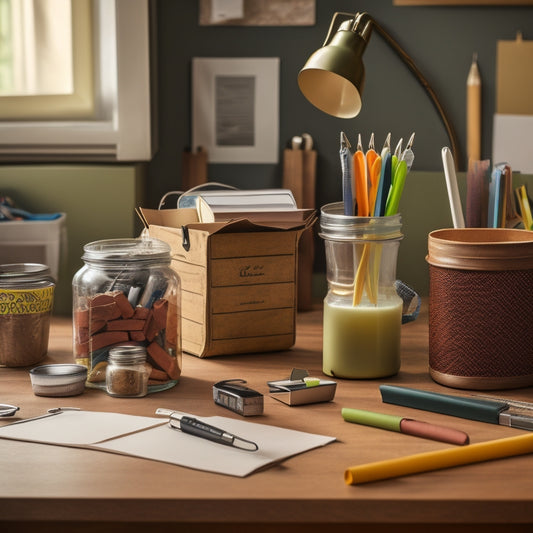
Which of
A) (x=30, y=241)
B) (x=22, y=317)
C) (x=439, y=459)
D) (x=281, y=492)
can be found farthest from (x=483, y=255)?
(x=30, y=241)

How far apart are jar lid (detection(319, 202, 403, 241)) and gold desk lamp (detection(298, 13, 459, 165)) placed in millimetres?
244

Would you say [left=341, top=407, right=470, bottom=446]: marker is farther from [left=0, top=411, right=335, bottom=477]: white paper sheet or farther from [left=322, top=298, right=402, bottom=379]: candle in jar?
[left=322, top=298, right=402, bottom=379]: candle in jar

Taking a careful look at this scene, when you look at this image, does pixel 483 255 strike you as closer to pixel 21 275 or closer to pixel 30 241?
pixel 21 275

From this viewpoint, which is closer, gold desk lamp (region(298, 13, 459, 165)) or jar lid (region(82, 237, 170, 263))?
jar lid (region(82, 237, 170, 263))

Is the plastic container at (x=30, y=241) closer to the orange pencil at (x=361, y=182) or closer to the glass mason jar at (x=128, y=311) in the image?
the glass mason jar at (x=128, y=311)

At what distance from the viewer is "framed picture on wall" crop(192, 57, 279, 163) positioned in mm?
1656

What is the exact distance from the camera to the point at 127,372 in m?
1.01

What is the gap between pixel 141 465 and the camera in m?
0.79

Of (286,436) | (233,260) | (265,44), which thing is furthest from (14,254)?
(286,436)

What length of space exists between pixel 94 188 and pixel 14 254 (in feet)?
0.64

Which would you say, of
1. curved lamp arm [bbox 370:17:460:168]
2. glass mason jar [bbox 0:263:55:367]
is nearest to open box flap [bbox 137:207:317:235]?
glass mason jar [bbox 0:263:55:367]

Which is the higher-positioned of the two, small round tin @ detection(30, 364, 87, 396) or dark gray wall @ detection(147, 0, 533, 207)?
dark gray wall @ detection(147, 0, 533, 207)

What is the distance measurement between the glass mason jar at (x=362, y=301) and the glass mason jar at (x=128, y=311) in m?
0.21

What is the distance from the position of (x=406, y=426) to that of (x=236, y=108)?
0.94 metres
